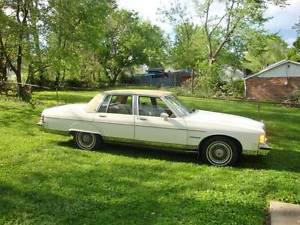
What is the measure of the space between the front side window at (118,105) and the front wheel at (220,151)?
6.21 ft

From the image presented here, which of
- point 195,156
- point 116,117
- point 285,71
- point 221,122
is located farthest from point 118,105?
point 285,71

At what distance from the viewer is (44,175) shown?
7.63m

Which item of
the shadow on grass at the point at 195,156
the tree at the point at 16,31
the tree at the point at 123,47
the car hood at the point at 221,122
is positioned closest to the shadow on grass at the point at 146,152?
the shadow on grass at the point at 195,156

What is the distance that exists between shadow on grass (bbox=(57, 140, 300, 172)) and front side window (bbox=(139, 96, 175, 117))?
768mm

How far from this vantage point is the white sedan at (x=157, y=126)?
→ 28.5ft

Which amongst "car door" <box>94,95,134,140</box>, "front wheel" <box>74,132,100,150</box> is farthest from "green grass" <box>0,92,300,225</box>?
"car door" <box>94,95,134,140</box>

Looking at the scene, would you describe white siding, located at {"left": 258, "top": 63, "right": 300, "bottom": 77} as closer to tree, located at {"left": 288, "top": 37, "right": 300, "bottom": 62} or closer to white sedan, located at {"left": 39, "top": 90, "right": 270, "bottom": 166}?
tree, located at {"left": 288, "top": 37, "right": 300, "bottom": 62}

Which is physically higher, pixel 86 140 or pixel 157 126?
pixel 157 126

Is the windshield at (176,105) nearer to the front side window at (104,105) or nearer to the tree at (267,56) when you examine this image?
the front side window at (104,105)

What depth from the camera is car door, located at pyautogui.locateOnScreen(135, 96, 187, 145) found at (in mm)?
8984

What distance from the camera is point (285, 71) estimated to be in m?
35.8

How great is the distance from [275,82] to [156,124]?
29.4 m

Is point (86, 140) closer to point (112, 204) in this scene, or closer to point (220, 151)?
point (220, 151)

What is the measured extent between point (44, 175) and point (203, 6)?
37.6m
